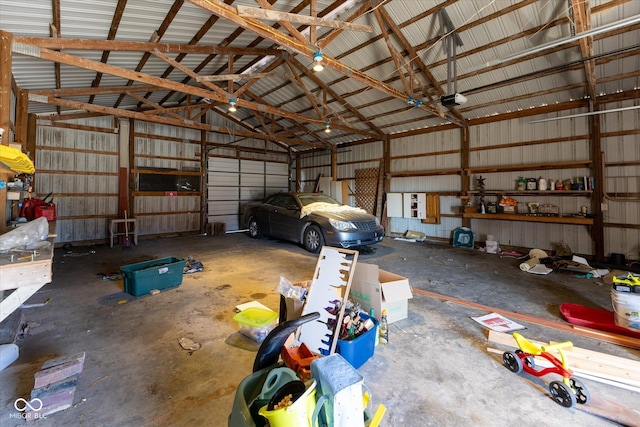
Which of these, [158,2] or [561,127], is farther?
[561,127]

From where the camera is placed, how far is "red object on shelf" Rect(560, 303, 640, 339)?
7.63 feet

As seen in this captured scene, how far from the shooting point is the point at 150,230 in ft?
25.6

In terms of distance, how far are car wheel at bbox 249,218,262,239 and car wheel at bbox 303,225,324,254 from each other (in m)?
2.09

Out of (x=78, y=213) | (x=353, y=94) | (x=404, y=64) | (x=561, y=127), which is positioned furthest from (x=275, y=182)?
(x=561, y=127)

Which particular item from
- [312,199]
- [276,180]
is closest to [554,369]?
[312,199]

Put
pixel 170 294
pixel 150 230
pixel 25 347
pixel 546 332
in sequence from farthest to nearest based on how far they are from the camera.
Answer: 1. pixel 150 230
2. pixel 170 294
3. pixel 546 332
4. pixel 25 347

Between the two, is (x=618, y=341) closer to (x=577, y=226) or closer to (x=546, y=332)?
(x=546, y=332)

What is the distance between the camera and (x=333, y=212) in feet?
18.5

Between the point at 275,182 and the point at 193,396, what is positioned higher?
the point at 275,182

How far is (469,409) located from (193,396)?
1.62m

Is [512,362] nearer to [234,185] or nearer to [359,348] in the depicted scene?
[359,348]

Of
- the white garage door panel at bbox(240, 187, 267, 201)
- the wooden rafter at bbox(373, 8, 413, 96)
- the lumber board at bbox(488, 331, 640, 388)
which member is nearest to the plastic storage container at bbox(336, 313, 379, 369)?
the lumber board at bbox(488, 331, 640, 388)

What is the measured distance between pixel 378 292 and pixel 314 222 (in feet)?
10.9

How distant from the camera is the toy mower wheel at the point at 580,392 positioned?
1.53 meters
